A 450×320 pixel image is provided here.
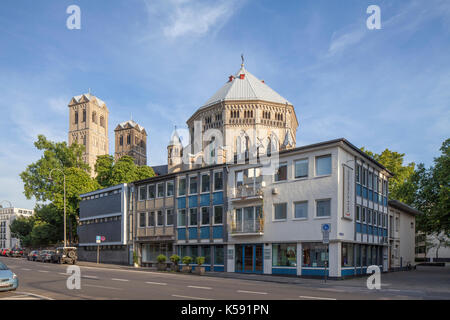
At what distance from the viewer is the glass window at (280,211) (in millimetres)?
29969

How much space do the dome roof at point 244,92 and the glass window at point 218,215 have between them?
125 feet

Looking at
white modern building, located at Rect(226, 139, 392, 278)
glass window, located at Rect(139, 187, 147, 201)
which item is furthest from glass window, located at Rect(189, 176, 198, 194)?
glass window, located at Rect(139, 187, 147, 201)

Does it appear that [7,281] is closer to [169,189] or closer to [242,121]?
[169,189]

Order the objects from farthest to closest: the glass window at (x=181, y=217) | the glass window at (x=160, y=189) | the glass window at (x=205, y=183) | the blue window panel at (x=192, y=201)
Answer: the glass window at (x=160, y=189)
the glass window at (x=181, y=217)
the blue window panel at (x=192, y=201)
the glass window at (x=205, y=183)

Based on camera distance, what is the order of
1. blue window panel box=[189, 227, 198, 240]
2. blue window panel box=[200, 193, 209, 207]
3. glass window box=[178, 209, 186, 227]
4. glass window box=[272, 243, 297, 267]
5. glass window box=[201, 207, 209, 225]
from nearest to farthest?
1. glass window box=[272, 243, 297, 267]
2. glass window box=[201, 207, 209, 225]
3. blue window panel box=[200, 193, 209, 207]
4. blue window panel box=[189, 227, 198, 240]
5. glass window box=[178, 209, 186, 227]

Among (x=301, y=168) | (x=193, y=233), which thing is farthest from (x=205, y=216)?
(x=301, y=168)

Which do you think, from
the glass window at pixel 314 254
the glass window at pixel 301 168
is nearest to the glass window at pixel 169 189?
the glass window at pixel 301 168

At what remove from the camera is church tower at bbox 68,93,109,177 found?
412ft

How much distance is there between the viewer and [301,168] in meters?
29.5

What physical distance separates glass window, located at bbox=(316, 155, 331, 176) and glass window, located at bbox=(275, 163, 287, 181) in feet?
8.58

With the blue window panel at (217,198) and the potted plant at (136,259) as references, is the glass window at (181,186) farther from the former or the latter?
the potted plant at (136,259)

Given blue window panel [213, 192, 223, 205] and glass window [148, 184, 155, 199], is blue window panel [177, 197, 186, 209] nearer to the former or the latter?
blue window panel [213, 192, 223, 205]

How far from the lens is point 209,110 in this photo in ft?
235

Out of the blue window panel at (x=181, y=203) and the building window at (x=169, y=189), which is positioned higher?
the building window at (x=169, y=189)
